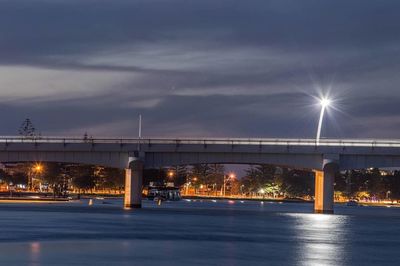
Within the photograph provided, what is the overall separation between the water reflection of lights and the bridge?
29243 mm

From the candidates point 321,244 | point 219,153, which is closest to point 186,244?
A: point 321,244

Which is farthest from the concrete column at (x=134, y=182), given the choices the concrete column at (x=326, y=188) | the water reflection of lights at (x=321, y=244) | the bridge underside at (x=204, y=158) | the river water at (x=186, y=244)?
the water reflection of lights at (x=321, y=244)

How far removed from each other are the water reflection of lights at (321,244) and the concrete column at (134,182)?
39.3 metres

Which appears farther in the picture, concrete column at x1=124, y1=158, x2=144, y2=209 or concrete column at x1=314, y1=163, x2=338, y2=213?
concrete column at x1=124, y1=158, x2=144, y2=209

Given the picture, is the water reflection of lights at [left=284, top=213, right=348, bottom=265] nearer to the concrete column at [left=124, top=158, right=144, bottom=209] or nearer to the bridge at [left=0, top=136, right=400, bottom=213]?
the bridge at [left=0, top=136, right=400, bottom=213]

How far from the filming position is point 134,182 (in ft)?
505

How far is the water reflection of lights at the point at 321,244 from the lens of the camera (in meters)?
Result: 67.3

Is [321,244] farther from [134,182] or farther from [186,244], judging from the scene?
[134,182]

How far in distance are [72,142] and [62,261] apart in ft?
296

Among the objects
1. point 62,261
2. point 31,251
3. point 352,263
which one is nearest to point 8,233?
point 31,251

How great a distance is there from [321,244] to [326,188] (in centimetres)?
6726

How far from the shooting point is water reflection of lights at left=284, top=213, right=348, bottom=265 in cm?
6731

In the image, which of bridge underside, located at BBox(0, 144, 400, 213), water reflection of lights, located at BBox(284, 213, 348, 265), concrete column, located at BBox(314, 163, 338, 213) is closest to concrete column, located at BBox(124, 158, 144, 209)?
bridge underside, located at BBox(0, 144, 400, 213)

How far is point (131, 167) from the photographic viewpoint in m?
150
